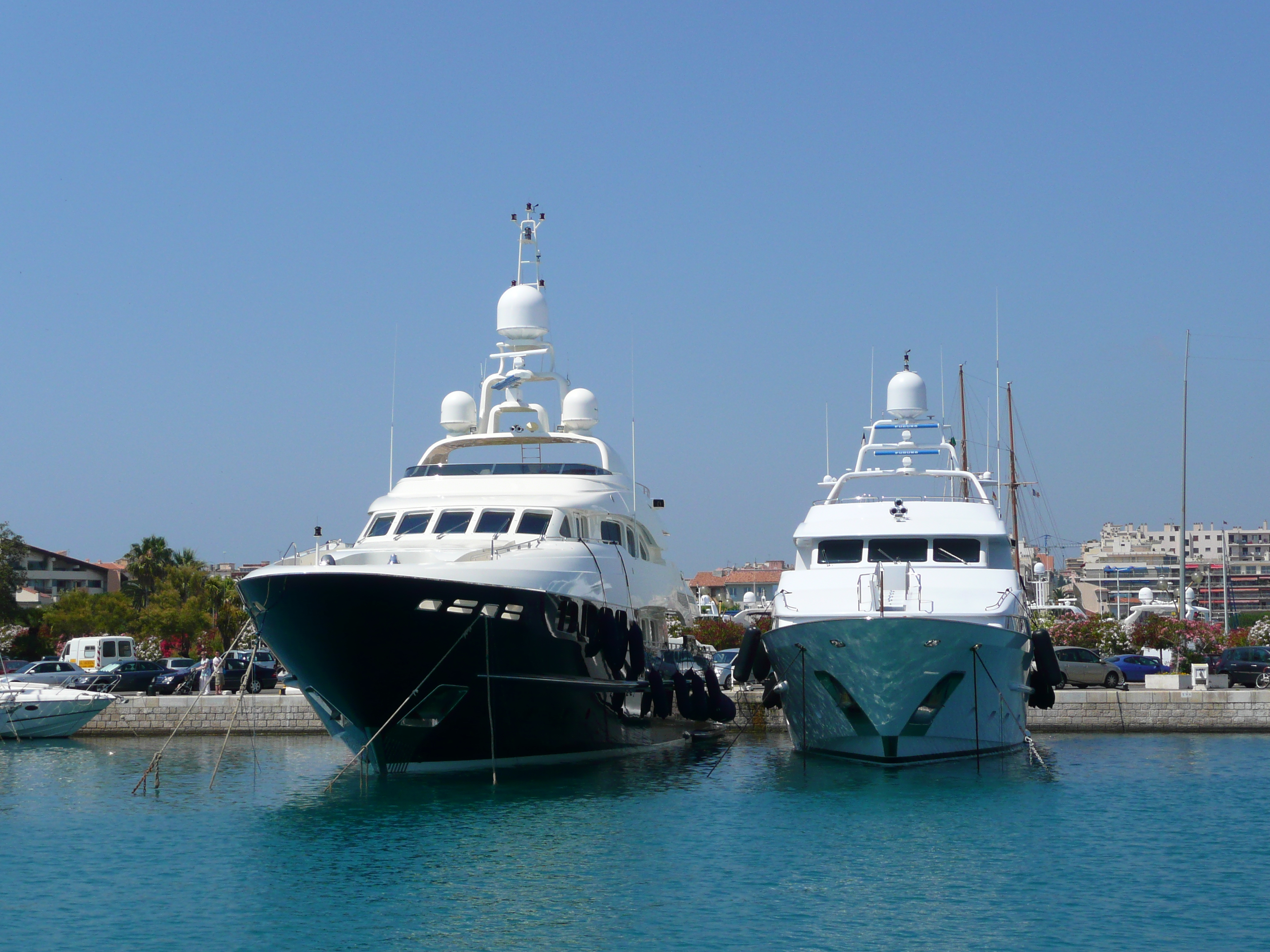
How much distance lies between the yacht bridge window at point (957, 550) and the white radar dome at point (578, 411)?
9.51 metres

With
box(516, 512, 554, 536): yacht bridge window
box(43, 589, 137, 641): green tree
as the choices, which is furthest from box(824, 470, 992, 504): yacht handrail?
box(43, 589, 137, 641): green tree

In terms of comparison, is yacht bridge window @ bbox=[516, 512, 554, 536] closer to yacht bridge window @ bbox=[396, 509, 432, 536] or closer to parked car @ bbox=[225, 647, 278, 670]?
yacht bridge window @ bbox=[396, 509, 432, 536]

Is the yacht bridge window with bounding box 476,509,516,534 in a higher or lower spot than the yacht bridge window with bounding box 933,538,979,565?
higher

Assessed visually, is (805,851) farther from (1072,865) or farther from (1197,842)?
(1197,842)

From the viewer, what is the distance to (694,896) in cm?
1650

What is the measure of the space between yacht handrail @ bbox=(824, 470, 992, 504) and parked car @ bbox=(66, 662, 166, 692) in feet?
68.4

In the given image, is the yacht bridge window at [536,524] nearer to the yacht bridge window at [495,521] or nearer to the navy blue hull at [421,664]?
the yacht bridge window at [495,521]

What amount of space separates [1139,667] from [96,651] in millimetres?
34872

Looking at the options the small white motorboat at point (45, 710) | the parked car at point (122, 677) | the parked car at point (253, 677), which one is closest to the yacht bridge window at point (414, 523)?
the small white motorboat at point (45, 710)

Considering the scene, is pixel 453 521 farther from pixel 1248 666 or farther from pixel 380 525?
pixel 1248 666

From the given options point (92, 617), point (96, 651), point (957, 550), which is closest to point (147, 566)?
point (92, 617)

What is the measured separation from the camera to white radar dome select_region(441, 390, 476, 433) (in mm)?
32094

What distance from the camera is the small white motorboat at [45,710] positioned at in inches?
1347

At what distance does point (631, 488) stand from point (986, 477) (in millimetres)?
8324
